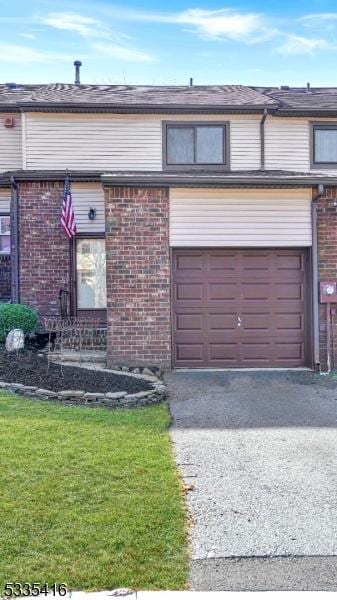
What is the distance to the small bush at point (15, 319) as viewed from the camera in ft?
34.0

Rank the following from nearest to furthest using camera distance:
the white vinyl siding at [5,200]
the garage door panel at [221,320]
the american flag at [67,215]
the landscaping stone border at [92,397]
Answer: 1. the landscaping stone border at [92,397]
2. the garage door panel at [221,320]
3. the american flag at [67,215]
4. the white vinyl siding at [5,200]

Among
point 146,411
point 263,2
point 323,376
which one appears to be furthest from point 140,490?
point 263,2

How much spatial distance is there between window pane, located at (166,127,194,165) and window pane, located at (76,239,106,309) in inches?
111

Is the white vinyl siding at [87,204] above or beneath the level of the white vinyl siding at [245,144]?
beneath

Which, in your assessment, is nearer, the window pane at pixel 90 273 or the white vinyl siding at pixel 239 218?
the white vinyl siding at pixel 239 218

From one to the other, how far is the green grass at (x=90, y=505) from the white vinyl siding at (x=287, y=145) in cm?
920

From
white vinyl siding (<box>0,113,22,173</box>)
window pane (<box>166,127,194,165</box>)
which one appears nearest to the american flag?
white vinyl siding (<box>0,113,22,173</box>)

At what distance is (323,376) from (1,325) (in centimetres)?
637

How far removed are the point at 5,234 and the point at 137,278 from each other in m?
5.47

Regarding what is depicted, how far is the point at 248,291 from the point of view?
9867mm

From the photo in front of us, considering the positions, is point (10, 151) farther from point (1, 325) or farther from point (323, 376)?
point (323, 376)

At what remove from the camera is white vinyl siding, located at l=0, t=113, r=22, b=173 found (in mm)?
13602

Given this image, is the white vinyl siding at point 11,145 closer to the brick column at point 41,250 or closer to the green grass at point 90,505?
the brick column at point 41,250

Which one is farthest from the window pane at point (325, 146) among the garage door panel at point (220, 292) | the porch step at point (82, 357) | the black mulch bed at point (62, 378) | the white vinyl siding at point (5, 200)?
the black mulch bed at point (62, 378)
